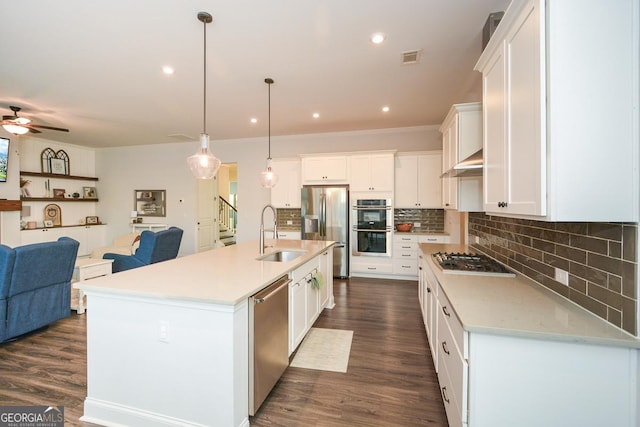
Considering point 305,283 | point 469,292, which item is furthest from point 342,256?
point 469,292

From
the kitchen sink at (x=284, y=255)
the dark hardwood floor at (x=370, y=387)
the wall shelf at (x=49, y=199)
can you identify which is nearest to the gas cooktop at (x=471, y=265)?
the dark hardwood floor at (x=370, y=387)

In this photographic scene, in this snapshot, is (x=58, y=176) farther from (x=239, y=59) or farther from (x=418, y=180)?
(x=418, y=180)

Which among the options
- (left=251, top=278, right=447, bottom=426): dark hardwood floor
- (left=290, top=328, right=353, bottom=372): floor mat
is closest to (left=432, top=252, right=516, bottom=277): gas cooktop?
(left=251, top=278, right=447, bottom=426): dark hardwood floor

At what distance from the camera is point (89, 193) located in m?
7.71

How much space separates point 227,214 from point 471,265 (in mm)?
8328

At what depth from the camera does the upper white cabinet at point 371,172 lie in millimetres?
5375

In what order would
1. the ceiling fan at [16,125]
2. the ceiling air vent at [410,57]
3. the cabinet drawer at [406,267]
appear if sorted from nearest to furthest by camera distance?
1. the ceiling air vent at [410,57]
2. the ceiling fan at [16,125]
3. the cabinet drawer at [406,267]

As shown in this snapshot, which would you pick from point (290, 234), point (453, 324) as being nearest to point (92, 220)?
point (290, 234)

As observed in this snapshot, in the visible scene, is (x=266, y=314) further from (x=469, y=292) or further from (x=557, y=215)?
(x=557, y=215)

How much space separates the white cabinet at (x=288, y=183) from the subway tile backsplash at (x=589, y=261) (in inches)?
168

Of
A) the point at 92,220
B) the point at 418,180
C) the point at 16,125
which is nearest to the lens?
the point at 16,125

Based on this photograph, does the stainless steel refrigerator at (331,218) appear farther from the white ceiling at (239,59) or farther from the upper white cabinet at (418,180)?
the white ceiling at (239,59)

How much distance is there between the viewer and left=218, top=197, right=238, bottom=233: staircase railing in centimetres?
911

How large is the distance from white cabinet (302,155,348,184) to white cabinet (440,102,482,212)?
7.55ft
